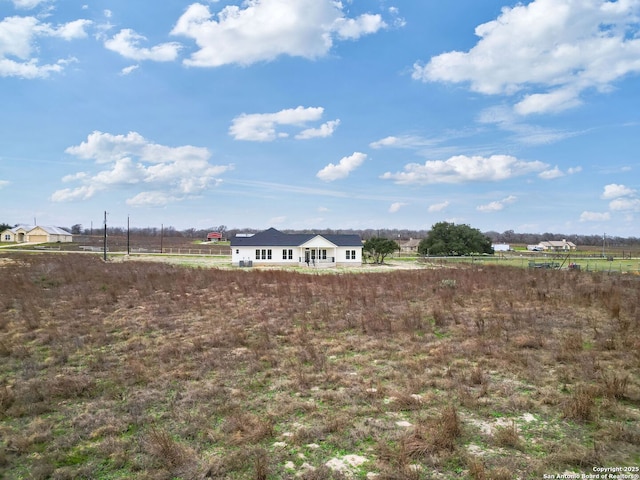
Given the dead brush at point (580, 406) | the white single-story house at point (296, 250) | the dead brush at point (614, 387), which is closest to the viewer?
the dead brush at point (580, 406)

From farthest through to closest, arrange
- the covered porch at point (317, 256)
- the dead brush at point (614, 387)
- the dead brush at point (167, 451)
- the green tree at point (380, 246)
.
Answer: the green tree at point (380, 246) → the covered porch at point (317, 256) → the dead brush at point (614, 387) → the dead brush at point (167, 451)

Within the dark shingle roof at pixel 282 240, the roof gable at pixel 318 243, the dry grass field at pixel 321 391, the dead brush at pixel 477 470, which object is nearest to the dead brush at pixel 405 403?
the dry grass field at pixel 321 391

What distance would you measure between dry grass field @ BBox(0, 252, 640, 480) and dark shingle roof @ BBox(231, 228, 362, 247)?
107 feet

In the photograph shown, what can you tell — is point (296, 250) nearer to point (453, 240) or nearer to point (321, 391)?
point (453, 240)

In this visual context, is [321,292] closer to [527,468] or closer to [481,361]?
[481,361]

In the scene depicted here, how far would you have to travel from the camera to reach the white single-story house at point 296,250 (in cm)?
4647

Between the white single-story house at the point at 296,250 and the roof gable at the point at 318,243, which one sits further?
the roof gable at the point at 318,243

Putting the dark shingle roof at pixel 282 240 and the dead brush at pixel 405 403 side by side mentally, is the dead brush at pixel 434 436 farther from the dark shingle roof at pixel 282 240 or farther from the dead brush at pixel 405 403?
the dark shingle roof at pixel 282 240

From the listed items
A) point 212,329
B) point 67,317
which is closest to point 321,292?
point 212,329

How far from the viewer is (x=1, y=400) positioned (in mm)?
6961

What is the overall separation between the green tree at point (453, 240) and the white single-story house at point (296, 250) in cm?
1871

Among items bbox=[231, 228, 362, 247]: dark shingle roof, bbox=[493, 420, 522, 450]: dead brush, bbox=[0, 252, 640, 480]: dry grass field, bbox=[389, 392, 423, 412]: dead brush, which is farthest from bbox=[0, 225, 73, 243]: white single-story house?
bbox=[493, 420, 522, 450]: dead brush

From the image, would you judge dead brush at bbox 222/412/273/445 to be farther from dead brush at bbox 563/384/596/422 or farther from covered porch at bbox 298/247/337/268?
covered porch at bbox 298/247/337/268

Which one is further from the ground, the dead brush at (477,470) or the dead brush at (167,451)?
the dead brush at (477,470)
